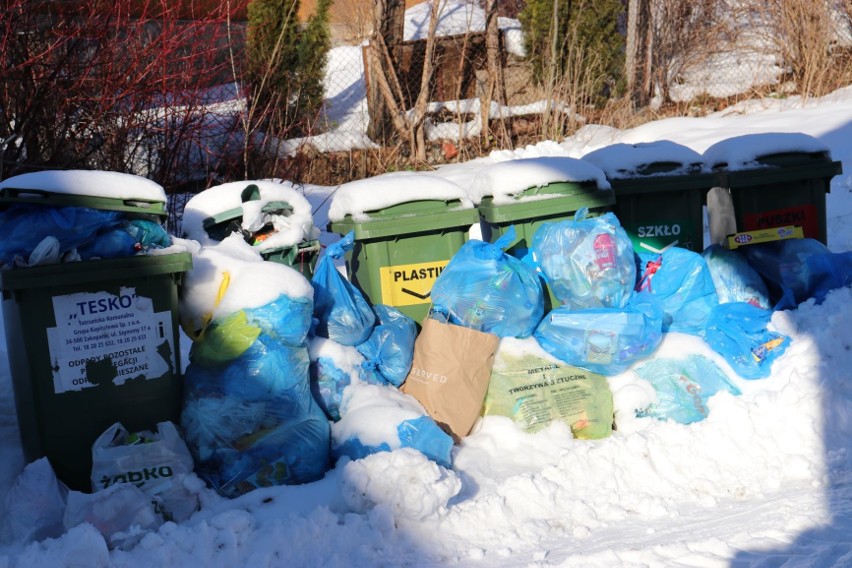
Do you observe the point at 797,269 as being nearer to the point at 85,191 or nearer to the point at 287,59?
the point at 85,191

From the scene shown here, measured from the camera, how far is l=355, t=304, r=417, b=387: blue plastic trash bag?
4410mm

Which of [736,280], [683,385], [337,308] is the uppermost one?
[337,308]

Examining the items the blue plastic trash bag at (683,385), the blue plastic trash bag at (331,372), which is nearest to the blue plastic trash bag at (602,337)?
the blue plastic trash bag at (683,385)

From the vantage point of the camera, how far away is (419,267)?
4832mm

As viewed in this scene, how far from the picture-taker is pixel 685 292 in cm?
484

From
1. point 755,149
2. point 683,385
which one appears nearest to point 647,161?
point 755,149

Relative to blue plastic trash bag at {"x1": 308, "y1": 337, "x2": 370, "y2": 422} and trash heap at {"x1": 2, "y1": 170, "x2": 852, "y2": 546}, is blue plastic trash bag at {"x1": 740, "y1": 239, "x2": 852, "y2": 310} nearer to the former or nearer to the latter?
trash heap at {"x1": 2, "y1": 170, "x2": 852, "y2": 546}

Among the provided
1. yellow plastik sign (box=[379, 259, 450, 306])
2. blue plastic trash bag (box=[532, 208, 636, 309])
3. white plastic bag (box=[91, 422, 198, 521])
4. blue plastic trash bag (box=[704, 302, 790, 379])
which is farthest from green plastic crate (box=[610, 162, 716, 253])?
white plastic bag (box=[91, 422, 198, 521])

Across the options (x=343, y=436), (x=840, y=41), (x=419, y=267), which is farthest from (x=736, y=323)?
(x=840, y=41)

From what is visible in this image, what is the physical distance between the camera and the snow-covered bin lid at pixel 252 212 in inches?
179

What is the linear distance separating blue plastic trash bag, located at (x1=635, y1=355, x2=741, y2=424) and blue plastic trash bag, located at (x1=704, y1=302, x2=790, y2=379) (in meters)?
0.11

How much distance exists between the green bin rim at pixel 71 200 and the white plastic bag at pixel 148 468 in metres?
0.87

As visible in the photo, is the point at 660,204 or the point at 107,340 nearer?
the point at 107,340

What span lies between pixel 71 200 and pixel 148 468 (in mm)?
1083
